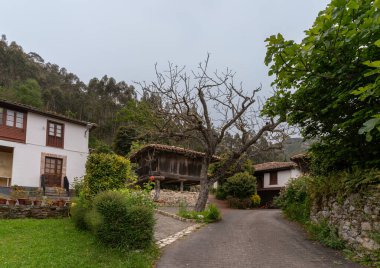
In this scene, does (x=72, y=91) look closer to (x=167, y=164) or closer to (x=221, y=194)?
(x=221, y=194)

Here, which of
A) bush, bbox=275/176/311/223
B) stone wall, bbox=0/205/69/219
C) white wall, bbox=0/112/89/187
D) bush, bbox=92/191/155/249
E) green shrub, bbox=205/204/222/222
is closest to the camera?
bush, bbox=92/191/155/249

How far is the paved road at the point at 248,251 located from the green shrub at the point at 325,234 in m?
0.24

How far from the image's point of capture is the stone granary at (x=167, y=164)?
75.3 feet

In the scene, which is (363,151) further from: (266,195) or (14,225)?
(266,195)

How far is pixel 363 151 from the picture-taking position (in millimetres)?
8891

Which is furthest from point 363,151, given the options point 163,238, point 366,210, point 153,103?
point 153,103

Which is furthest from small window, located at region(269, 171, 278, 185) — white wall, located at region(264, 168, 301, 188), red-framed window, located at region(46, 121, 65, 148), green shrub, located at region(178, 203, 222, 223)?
green shrub, located at region(178, 203, 222, 223)

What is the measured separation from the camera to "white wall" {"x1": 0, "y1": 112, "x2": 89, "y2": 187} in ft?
74.2

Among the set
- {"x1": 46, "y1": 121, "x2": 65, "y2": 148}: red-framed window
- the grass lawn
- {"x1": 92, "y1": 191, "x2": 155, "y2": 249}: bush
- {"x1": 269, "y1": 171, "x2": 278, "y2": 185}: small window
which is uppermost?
{"x1": 46, "y1": 121, "x2": 65, "y2": 148}: red-framed window

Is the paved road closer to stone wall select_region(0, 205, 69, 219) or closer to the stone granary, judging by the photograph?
stone wall select_region(0, 205, 69, 219)

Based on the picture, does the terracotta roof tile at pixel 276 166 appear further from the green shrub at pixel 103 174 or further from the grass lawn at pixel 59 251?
the grass lawn at pixel 59 251

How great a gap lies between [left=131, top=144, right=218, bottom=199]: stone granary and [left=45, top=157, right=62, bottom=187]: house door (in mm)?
5450

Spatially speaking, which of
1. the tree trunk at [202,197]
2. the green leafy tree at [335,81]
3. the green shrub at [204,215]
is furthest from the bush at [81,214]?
the green leafy tree at [335,81]

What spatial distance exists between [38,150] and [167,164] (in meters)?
9.06
